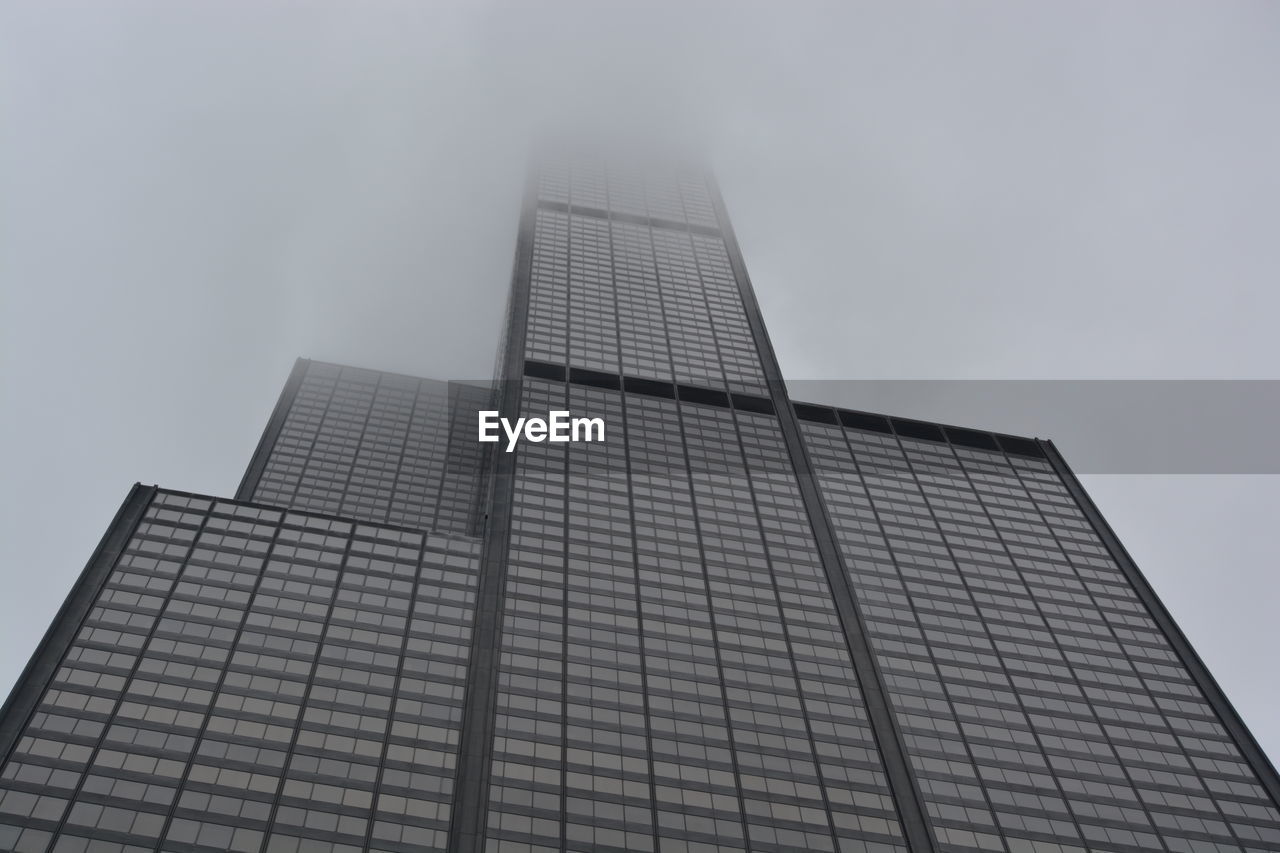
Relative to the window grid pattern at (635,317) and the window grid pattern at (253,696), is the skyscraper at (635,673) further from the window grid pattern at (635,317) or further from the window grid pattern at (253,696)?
the window grid pattern at (635,317)

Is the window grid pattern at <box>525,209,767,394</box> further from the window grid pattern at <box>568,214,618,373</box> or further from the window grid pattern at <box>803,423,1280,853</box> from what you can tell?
the window grid pattern at <box>803,423,1280,853</box>

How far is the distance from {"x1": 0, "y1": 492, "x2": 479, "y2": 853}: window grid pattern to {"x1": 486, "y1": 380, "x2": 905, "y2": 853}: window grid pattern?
7243 mm

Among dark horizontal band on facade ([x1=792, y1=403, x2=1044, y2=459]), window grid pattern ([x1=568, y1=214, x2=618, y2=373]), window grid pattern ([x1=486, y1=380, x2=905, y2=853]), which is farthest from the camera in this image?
dark horizontal band on facade ([x1=792, y1=403, x2=1044, y2=459])

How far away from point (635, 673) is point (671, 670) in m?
3.62

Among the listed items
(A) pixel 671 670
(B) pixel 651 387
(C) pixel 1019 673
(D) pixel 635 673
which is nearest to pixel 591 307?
(B) pixel 651 387

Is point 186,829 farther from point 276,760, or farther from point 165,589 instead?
point 165,589

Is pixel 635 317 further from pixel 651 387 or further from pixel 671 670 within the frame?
pixel 671 670

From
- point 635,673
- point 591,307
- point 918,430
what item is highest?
point 591,307

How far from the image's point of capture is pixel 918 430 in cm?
17325

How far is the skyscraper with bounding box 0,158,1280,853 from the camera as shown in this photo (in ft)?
287

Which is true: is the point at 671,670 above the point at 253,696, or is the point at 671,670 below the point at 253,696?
above

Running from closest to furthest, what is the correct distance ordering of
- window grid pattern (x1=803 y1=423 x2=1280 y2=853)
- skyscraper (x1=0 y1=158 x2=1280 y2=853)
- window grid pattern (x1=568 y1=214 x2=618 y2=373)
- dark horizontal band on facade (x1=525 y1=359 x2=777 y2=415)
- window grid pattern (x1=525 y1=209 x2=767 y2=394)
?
skyscraper (x1=0 y1=158 x2=1280 y2=853)
window grid pattern (x1=803 y1=423 x2=1280 y2=853)
dark horizontal band on facade (x1=525 y1=359 x2=777 y2=415)
window grid pattern (x1=568 y1=214 x2=618 y2=373)
window grid pattern (x1=525 y1=209 x2=767 y2=394)

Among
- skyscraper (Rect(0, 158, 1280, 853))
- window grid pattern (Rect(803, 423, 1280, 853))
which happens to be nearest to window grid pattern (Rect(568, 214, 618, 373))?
skyscraper (Rect(0, 158, 1280, 853))

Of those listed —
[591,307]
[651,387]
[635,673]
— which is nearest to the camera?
[635,673]
